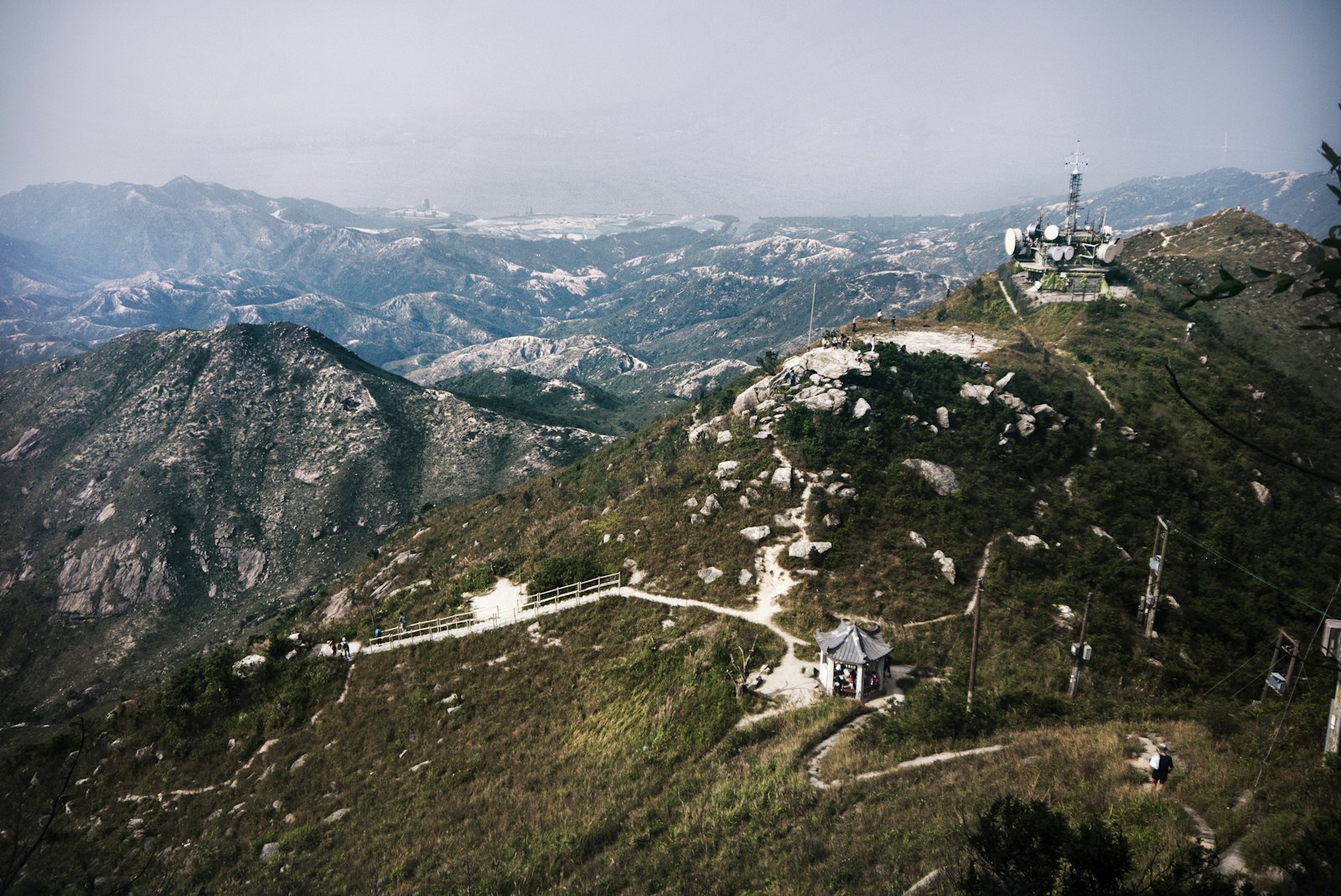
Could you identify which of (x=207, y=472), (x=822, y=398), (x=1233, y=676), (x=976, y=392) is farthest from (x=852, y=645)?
(x=207, y=472)

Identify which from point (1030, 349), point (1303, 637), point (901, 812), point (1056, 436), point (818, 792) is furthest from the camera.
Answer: point (1030, 349)

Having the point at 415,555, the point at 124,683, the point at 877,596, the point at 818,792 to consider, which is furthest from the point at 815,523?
the point at 124,683

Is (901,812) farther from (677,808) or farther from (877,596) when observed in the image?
(877,596)

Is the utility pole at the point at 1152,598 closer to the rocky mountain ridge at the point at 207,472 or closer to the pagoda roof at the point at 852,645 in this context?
the pagoda roof at the point at 852,645

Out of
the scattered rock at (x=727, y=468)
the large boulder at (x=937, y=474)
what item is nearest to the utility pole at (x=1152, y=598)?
the large boulder at (x=937, y=474)

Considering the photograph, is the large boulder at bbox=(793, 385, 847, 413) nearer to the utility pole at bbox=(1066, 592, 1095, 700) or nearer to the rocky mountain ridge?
the utility pole at bbox=(1066, 592, 1095, 700)

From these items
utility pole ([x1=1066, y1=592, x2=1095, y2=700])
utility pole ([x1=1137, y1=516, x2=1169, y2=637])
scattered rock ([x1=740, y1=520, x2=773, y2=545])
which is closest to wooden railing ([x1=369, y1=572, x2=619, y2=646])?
scattered rock ([x1=740, y1=520, x2=773, y2=545])

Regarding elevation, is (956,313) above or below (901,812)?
above
